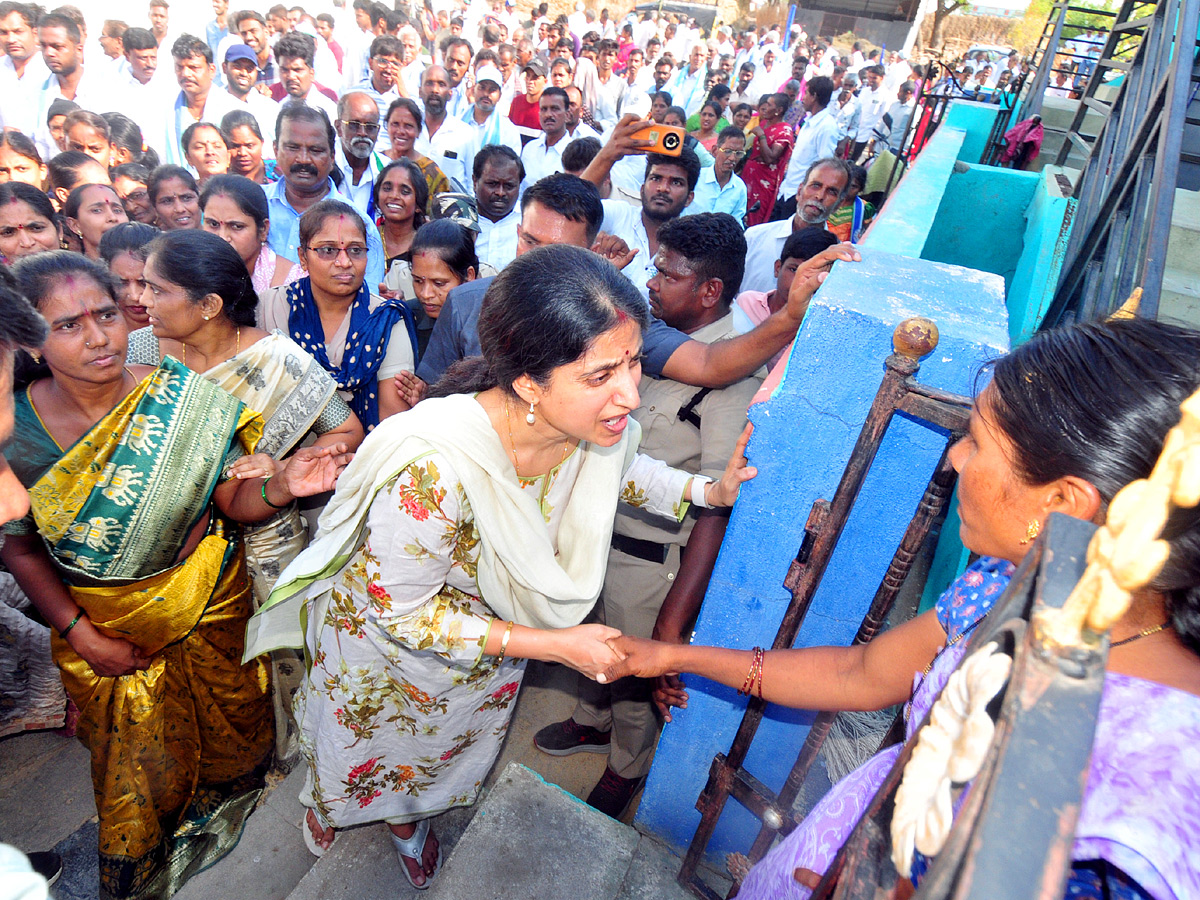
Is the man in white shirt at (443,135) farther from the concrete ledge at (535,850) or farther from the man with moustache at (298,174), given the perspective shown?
the concrete ledge at (535,850)

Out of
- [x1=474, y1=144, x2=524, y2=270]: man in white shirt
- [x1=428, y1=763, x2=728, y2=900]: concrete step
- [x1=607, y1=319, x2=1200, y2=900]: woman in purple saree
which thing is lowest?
[x1=428, y1=763, x2=728, y2=900]: concrete step

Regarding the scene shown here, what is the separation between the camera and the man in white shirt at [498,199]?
4457 mm

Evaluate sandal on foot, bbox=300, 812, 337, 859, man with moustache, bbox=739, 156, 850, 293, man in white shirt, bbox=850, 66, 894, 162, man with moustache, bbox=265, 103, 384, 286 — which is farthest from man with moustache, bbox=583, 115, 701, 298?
man in white shirt, bbox=850, 66, 894, 162

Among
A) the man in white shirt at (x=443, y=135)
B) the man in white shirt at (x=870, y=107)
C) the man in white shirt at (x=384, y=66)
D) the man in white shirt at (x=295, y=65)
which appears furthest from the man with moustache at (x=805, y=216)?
the man in white shirt at (x=870, y=107)

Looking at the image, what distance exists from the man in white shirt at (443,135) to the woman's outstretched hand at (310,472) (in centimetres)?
472

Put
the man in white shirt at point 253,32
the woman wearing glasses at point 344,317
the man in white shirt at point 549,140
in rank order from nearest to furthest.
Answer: the woman wearing glasses at point 344,317 → the man in white shirt at point 549,140 → the man in white shirt at point 253,32

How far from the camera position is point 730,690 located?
200cm

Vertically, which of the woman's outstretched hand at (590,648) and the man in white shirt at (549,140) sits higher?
the man in white shirt at (549,140)

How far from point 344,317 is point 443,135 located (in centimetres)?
441

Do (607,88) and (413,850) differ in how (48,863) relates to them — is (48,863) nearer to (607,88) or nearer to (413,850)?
(413,850)

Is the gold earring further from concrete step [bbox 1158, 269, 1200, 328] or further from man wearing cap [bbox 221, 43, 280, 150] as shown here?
man wearing cap [bbox 221, 43, 280, 150]

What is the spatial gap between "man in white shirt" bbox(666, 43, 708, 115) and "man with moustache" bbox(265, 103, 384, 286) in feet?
36.5

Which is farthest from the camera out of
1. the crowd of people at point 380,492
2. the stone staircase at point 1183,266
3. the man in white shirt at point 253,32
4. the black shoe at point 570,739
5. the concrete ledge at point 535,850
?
the man in white shirt at point 253,32

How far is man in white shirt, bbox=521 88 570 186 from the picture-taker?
6.63 meters
